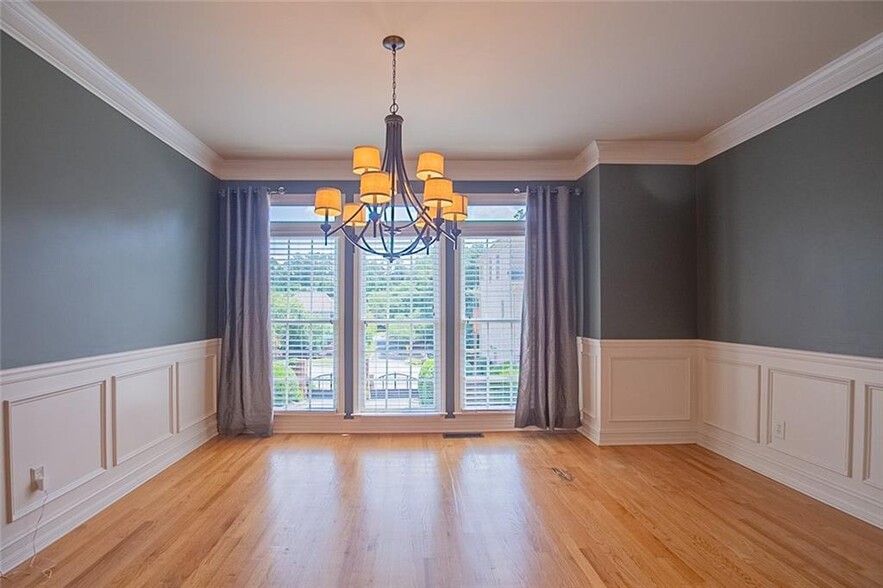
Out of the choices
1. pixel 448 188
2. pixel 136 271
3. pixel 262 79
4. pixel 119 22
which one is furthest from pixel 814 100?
pixel 136 271

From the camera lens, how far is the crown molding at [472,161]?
276 cm

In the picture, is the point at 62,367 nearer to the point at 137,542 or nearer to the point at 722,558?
the point at 137,542

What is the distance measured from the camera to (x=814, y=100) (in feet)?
11.2

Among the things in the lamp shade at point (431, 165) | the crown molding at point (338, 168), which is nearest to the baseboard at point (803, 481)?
the crown molding at point (338, 168)

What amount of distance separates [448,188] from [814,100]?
2639mm

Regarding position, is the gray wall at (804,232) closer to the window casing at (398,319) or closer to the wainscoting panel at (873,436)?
the wainscoting panel at (873,436)

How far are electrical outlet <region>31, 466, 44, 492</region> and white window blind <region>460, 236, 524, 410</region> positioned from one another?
11.3 feet

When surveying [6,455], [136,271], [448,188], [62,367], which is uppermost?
[448,188]

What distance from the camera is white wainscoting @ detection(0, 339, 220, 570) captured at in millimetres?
2570

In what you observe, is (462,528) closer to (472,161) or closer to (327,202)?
(327,202)

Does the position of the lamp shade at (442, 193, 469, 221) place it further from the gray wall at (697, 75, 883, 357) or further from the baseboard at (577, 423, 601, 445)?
the baseboard at (577, 423, 601, 445)

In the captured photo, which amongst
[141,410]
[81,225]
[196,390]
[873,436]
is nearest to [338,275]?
[196,390]

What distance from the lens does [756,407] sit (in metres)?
3.99

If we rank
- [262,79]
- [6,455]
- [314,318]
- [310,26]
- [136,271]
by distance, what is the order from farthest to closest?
[314,318]
[136,271]
[262,79]
[310,26]
[6,455]
